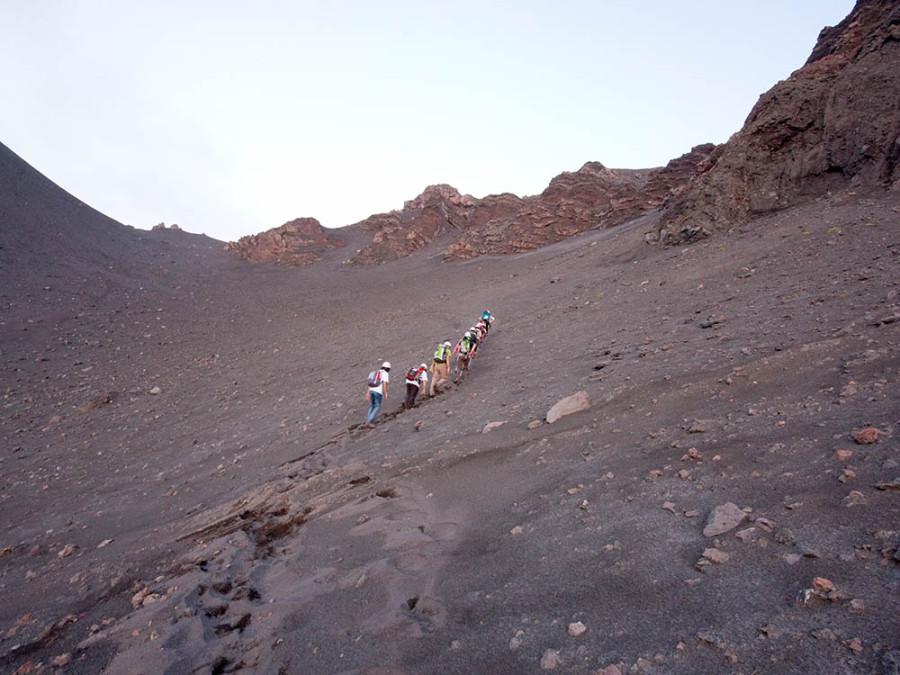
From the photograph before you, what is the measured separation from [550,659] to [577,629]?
288 mm

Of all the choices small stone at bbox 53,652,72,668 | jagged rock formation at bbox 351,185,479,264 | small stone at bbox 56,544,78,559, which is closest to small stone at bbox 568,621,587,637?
small stone at bbox 53,652,72,668

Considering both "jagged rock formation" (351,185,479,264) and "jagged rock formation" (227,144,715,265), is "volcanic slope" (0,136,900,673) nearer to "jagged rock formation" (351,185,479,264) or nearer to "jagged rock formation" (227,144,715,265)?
"jagged rock formation" (227,144,715,265)

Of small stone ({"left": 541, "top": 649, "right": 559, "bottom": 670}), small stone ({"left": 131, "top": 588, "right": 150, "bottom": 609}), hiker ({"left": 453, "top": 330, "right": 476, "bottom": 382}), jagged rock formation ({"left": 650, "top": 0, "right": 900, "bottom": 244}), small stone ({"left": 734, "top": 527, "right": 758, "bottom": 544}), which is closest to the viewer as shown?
small stone ({"left": 541, "top": 649, "right": 559, "bottom": 670})

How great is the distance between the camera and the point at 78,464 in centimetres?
1209

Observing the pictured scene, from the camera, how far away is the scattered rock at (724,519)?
362 centimetres

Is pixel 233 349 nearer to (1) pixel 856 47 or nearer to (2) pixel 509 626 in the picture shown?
(2) pixel 509 626

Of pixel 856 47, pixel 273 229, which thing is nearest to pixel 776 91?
pixel 856 47

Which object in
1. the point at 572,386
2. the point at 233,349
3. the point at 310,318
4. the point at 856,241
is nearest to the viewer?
the point at 572,386

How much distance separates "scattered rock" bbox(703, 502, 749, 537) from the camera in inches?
143

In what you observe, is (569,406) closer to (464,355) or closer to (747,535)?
(747,535)

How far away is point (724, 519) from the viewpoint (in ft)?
12.1

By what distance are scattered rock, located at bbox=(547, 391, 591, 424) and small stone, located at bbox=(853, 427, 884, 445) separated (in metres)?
3.42

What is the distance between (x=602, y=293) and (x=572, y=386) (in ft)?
33.9

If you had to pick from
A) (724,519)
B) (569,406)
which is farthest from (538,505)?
(569,406)
